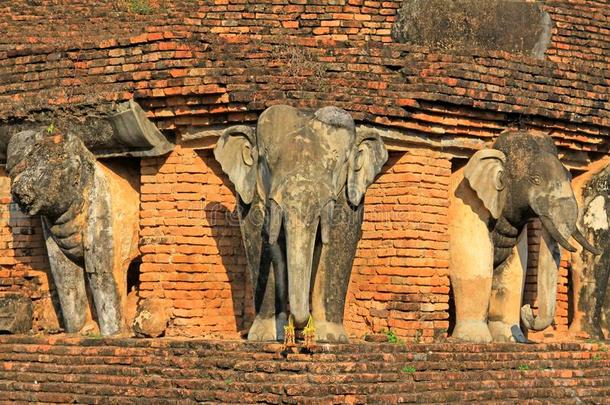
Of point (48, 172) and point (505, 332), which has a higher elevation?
point (48, 172)

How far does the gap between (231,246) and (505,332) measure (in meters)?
2.84

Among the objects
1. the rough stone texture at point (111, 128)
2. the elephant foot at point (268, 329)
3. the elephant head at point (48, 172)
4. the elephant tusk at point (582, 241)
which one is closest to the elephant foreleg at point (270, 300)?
the elephant foot at point (268, 329)

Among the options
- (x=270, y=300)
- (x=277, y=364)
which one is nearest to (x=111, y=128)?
(x=270, y=300)

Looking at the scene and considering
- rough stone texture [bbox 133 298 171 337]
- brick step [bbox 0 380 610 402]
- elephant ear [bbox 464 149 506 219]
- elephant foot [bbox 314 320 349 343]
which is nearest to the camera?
brick step [bbox 0 380 610 402]

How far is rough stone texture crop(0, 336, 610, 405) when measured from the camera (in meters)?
14.8

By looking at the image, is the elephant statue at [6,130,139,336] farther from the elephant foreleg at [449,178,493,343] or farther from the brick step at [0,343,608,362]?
the elephant foreleg at [449,178,493,343]

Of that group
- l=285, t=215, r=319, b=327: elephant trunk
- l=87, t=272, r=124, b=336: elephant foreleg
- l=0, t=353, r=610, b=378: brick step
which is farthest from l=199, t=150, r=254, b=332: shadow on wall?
l=285, t=215, r=319, b=327: elephant trunk

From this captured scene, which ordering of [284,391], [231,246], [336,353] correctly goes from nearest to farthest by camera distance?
[284,391] < [336,353] < [231,246]

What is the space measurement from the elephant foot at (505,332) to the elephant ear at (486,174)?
1.18 meters

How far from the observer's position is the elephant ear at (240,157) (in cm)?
1625

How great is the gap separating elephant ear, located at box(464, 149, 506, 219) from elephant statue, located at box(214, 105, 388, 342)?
1209 mm

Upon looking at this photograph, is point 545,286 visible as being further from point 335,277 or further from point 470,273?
point 335,277

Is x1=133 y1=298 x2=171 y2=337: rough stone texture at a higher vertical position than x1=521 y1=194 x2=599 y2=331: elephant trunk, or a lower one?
lower

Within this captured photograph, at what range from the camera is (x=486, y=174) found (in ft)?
56.1
